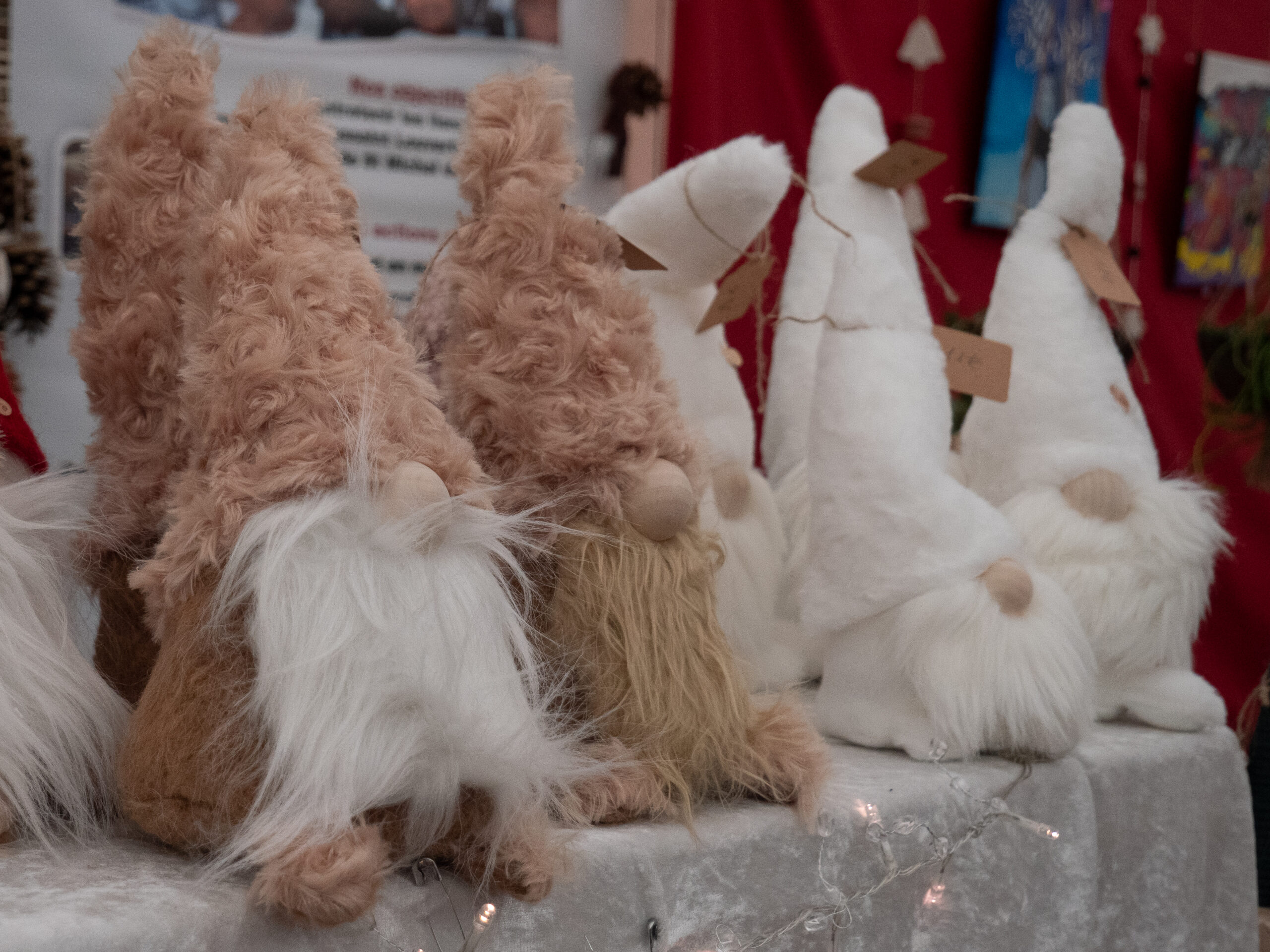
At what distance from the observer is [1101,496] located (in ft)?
3.16

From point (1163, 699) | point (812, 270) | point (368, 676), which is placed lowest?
point (1163, 699)

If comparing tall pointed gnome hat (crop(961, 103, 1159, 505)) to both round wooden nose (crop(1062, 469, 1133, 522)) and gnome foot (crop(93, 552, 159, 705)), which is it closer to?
round wooden nose (crop(1062, 469, 1133, 522))

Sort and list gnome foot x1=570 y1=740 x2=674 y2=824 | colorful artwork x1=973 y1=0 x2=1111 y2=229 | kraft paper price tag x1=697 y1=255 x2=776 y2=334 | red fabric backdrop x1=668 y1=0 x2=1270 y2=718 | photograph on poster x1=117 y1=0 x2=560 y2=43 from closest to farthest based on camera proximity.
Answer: gnome foot x1=570 y1=740 x2=674 y2=824, kraft paper price tag x1=697 y1=255 x2=776 y2=334, photograph on poster x1=117 y1=0 x2=560 y2=43, red fabric backdrop x1=668 y1=0 x2=1270 y2=718, colorful artwork x1=973 y1=0 x2=1111 y2=229

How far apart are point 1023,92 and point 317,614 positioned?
5.35ft

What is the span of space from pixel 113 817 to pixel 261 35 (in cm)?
97

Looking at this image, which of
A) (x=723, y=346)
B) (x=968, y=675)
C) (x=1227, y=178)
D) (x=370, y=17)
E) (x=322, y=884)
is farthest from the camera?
(x=1227, y=178)

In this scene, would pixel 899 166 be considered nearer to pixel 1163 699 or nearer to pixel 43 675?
pixel 1163 699

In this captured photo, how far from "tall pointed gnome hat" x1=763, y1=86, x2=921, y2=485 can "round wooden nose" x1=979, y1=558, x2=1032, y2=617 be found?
0.29 m

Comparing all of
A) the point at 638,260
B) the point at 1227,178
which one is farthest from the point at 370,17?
the point at 1227,178

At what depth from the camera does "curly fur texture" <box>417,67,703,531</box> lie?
25.3 inches

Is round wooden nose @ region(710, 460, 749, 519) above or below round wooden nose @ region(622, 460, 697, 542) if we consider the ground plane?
below

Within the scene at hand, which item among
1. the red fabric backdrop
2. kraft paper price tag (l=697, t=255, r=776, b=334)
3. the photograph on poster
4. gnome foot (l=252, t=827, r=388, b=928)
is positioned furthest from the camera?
the red fabric backdrop

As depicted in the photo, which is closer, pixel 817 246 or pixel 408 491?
pixel 408 491

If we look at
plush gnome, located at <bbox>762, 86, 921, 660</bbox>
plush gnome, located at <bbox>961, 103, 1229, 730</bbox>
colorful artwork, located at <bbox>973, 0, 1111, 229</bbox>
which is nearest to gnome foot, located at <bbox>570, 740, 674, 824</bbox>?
plush gnome, located at <bbox>762, 86, 921, 660</bbox>
